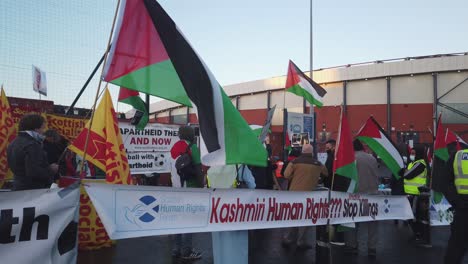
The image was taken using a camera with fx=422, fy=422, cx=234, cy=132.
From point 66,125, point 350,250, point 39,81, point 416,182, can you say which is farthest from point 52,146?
point 416,182

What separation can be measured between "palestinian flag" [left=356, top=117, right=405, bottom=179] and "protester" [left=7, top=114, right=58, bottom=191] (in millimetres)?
4882

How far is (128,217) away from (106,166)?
9.52 ft

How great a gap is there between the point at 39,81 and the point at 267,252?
8966 mm

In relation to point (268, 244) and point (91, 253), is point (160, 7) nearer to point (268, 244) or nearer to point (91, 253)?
point (91, 253)

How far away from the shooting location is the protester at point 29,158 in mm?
4375

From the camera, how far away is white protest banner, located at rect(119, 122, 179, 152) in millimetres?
9602

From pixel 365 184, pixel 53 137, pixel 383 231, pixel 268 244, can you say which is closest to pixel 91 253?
pixel 53 137

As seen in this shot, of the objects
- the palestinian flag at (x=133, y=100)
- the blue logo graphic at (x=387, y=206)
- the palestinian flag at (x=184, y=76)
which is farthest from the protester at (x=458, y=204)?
the palestinian flag at (x=133, y=100)

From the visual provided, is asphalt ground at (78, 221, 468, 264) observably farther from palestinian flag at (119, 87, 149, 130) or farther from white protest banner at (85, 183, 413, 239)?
palestinian flag at (119, 87, 149, 130)

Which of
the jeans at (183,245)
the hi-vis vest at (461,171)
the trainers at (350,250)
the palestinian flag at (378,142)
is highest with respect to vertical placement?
the palestinian flag at (378,142)

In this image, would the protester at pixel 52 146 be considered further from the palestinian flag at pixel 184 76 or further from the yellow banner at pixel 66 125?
the palestinian flag at pixel 184 76

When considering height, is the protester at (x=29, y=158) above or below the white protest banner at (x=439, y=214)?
above

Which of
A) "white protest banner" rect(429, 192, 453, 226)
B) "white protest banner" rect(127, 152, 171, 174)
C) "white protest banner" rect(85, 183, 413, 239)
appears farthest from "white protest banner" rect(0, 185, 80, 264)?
"white protest banner" rect(429, 192, 453, 226)

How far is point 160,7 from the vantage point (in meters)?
3.92
